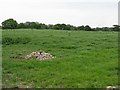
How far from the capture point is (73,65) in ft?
64.0

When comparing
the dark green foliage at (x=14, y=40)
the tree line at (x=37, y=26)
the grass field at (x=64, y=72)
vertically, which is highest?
the tree line at (x=37, y=26)

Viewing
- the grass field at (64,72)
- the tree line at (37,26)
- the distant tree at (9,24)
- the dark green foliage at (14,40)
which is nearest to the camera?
the grass field at (64,72)

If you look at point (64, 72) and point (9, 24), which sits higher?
point (9, 24)

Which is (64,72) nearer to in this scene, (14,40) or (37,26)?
(14,40)

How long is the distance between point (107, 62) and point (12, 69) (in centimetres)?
546

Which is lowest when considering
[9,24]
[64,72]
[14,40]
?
[64,72]

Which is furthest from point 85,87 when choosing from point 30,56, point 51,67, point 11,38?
point 11,38

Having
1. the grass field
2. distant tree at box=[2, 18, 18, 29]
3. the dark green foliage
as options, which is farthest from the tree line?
the grass field

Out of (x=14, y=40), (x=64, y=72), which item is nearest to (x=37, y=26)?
(x=14, y=40)

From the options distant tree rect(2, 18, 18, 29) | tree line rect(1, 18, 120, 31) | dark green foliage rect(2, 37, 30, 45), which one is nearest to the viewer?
dark green foliage rect(2, 37, 30, 45)

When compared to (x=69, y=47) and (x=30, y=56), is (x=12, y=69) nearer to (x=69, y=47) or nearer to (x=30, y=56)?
(x=30, y=56)

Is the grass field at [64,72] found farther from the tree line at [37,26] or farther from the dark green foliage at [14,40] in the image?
the tree line at [37,26]

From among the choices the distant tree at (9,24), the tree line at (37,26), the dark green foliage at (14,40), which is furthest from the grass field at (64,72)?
the tree line at (37,26)

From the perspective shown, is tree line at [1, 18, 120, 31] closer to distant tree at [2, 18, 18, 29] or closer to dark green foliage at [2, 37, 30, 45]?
distant tree at [2, 18, 18, 29]
